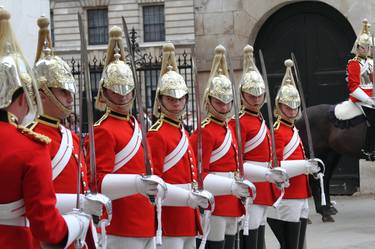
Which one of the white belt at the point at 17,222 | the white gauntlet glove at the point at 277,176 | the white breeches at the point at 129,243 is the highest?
Answer: the white belt at the point at 17,222

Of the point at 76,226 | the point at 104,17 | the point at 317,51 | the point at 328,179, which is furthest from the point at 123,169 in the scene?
the point at 104,17

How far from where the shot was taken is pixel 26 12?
10297mm

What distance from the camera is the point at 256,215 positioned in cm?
705

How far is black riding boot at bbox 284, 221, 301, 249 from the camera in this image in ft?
24.2

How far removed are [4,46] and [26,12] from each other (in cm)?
641

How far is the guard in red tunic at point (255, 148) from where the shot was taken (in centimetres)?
697

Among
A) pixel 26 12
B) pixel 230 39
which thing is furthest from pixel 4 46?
pixel 230 39

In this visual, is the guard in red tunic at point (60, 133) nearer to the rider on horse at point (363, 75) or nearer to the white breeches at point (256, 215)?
the white breeches at point (256, 215)

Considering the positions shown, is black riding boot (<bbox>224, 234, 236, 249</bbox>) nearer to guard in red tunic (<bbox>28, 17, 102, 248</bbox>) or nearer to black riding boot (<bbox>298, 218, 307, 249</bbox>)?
black riding boot (<bbox>298, 218, 307, 249</bbox>)

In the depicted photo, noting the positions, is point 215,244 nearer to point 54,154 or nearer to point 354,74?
point 54,154

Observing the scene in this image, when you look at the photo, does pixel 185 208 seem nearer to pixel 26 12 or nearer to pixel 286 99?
pixel 286 99

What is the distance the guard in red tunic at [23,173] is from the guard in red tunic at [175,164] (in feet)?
5.46

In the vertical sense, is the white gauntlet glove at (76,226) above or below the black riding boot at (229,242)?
above

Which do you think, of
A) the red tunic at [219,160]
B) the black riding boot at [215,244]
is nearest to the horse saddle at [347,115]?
the red tunic at [219,160]
